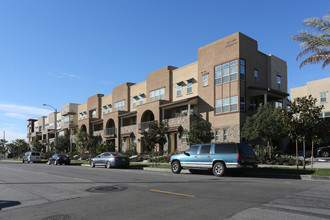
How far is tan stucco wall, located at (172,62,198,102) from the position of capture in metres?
34.4

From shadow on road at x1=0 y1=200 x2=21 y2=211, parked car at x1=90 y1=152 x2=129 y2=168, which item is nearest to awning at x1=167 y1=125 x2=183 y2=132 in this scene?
parked car at x1=90 y1=152 x2=129 y2=168

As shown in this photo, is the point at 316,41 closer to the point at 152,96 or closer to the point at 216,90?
the point at 216,90

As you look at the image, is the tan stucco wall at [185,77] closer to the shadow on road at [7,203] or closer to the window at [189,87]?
the window at [189,87]

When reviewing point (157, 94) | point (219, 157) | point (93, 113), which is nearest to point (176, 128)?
point (157, 94)

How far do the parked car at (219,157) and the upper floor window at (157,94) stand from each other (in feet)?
71.3

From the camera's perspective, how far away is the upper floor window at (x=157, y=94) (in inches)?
1531

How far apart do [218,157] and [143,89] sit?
94.4 feet

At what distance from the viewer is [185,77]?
Result: 3569cm

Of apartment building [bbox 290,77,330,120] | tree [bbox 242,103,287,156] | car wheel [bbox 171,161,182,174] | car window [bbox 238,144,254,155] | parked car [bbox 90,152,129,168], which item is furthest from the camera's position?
apartment building [bbox 290,77,330,120]

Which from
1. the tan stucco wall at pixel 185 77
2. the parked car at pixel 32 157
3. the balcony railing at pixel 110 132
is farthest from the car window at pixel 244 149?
the parked car at pixel 32 157

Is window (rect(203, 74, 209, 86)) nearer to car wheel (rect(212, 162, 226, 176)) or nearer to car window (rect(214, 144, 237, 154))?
car window (rect(214, 144, 237, 154))

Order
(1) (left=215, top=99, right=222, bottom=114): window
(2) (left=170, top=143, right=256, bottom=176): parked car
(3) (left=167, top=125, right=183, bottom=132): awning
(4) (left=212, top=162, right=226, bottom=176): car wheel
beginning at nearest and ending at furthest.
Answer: (2) (left=170, top=143, right=256, bottom=176): parked car, (4) (left=212, top=162, right=226, bottom=176): car wheel, (1) (left=215, top=99, right=222, bottom=114): window, (3) (left=167, top=125, right=183, bottom=132): awning

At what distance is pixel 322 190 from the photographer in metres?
10.0

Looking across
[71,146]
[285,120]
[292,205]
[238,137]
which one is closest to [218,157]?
[285,120]
